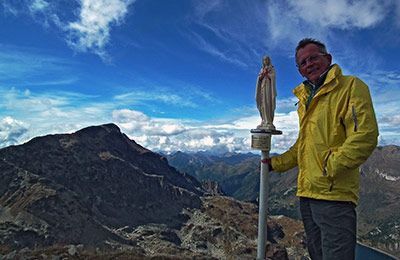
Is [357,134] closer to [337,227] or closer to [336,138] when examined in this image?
[336,138]

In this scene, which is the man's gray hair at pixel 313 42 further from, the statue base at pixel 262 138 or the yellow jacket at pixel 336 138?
the statue base at pixel 262 138

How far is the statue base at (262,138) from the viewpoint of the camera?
19.3 feet

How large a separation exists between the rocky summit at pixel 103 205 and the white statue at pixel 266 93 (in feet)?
156

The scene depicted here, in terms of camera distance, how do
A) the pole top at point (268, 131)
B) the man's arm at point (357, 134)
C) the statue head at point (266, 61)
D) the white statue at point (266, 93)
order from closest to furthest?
1. the man's arm at point (357, 134)
2. the pole top at point (268, 131)
3. the white statue at point (266, 93)
4. the statue head at point (266, 61)

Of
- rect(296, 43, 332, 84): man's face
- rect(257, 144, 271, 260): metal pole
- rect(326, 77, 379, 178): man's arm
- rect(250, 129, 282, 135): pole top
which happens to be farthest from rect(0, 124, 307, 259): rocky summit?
rect(326, 77, 379, 178): man's arm

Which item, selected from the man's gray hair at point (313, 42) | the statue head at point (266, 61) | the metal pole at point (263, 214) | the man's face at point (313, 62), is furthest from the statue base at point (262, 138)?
the man's gray hair at point (313, 42)

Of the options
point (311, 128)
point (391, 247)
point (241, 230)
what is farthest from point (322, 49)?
point (391, 247)

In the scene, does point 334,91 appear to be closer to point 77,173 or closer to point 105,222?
point 105,222

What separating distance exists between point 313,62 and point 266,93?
8.52ft

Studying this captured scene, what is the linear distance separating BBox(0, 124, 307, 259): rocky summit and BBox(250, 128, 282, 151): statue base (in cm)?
4764

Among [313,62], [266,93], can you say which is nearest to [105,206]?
[266,93]

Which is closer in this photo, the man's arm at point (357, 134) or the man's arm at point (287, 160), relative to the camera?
the man's arm at point (357, 134)

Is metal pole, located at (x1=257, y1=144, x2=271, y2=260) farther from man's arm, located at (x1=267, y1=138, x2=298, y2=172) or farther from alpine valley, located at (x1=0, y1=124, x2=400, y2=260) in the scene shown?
alpine valley, located at (x1=0, y1=124, x2=400, y2=260)

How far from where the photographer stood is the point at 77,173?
4513 inches
